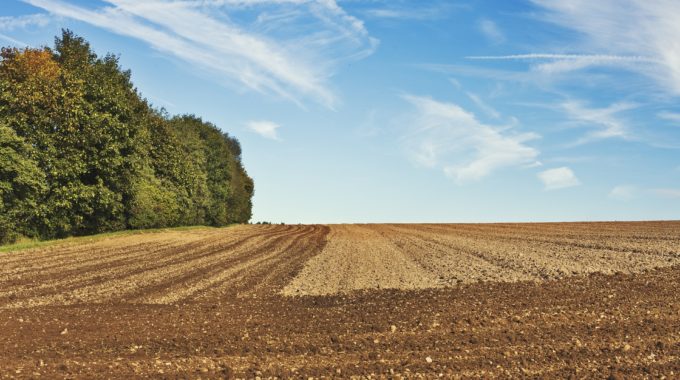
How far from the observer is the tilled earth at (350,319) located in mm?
10086

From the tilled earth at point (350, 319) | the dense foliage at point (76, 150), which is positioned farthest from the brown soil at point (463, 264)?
the dense foliage at point (76, 150)

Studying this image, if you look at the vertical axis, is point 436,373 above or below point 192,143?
below

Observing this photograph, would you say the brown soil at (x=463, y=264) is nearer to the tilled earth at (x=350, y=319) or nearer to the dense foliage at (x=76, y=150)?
the tilled earth at (x=350, y=319)

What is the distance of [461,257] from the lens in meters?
28.3

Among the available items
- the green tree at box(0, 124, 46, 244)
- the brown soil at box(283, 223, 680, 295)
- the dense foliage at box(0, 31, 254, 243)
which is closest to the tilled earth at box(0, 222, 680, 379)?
the brown soil at box(283, 223, 680, 295)

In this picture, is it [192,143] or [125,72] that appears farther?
[192,143]

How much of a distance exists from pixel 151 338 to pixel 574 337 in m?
8.90

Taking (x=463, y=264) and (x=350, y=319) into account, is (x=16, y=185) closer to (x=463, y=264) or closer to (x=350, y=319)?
(x=463, y=264)

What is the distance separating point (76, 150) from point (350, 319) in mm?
33311

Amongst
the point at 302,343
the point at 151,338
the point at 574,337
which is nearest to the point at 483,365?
the point at 574,337

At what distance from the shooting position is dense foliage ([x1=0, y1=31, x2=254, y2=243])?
37.2 meters

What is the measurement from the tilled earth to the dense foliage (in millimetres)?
12776

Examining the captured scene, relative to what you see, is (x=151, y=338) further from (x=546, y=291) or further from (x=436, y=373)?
(x=546, y=291)

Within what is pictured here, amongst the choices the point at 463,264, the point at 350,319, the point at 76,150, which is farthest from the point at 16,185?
the point at 350,319
